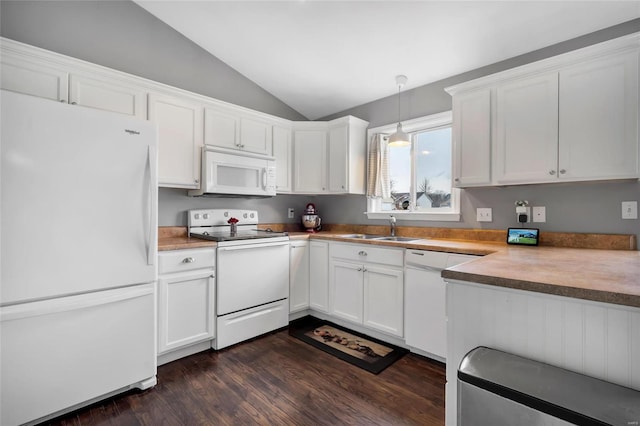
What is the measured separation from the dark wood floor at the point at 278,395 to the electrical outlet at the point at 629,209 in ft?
5.39

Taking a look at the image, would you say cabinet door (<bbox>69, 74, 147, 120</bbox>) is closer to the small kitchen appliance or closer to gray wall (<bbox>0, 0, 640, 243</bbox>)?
gray wall (<bbox>0, 0, 640, 243</bbox>)

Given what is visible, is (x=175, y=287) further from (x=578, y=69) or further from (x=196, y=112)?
(x=578, y=69)

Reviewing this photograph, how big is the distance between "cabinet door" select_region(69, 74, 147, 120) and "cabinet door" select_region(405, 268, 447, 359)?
2505mm

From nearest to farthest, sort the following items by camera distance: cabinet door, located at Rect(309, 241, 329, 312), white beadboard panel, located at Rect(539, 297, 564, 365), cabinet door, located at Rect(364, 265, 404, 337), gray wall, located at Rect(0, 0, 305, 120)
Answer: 1. white beadboard panel, located at Rect(539, 297, 564, 365)
2. gray wall, located at Rect(0, 0, 305, 120)
3. cabinet door, located at Rect(364, 265, 404, 337)
4. cabinet door, located at Rect(309, 241, 329, 312)

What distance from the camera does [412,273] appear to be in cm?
241

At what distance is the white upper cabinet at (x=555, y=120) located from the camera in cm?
179

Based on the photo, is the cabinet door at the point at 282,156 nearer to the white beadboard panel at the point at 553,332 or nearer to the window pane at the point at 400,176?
the window pane at the point at 400,176

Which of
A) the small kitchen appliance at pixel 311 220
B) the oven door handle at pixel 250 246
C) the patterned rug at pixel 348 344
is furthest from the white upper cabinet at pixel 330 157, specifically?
the patterned rug at pixel 348 344

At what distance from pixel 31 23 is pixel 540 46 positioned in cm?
390

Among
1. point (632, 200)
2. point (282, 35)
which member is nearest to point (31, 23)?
point (282, 35)

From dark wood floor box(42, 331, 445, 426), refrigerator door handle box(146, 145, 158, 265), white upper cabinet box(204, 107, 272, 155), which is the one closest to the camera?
dark wood floor box(42, 331, 445, 426)

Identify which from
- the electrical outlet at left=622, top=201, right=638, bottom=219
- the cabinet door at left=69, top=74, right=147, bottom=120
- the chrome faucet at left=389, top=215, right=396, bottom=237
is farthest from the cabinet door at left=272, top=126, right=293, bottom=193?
the electrical outlet at left=622, top=201, right=638, bottom=219

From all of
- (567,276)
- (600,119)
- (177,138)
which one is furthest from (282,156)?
(567,276)

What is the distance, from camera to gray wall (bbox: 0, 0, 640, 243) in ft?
7.05
